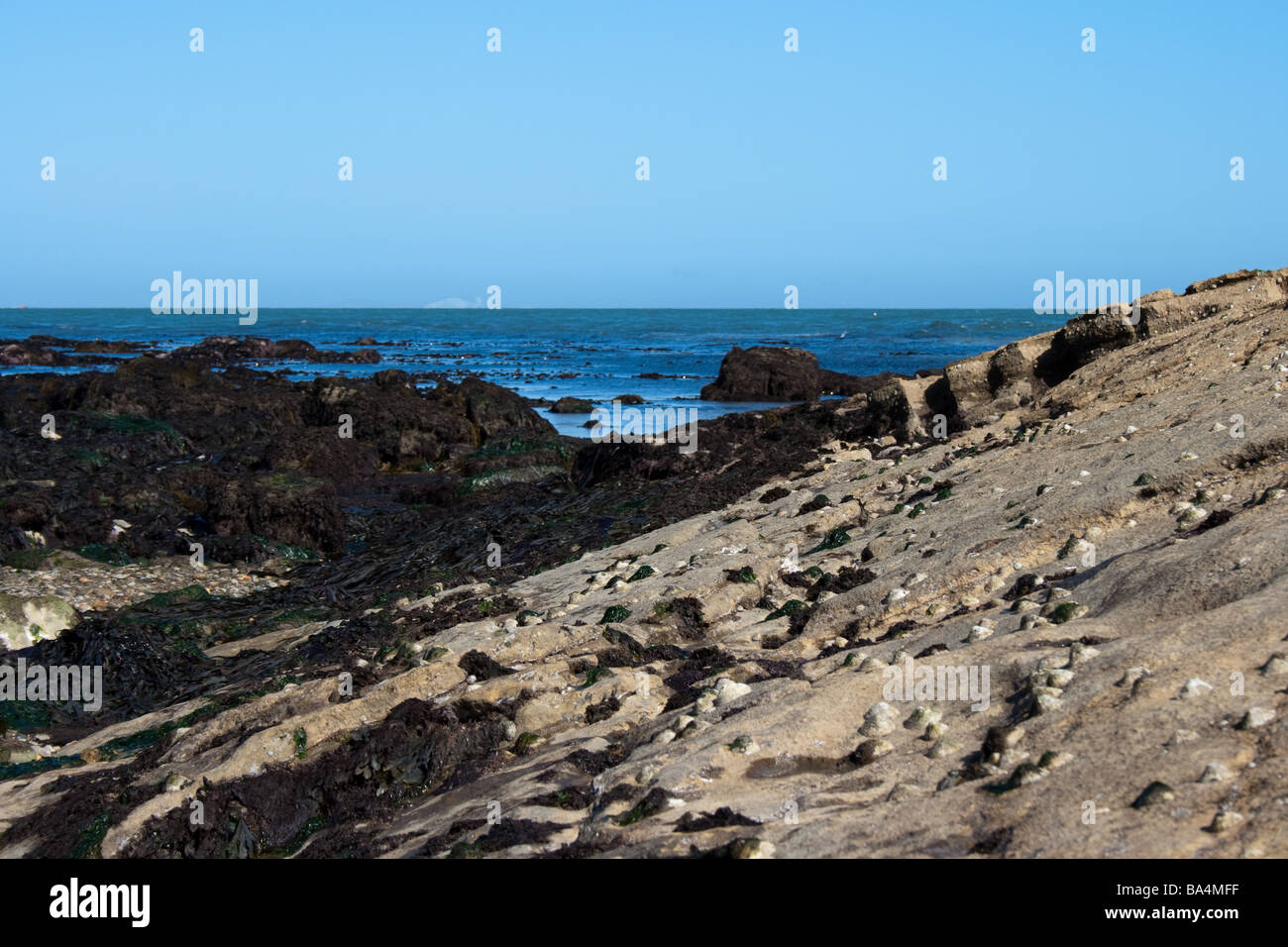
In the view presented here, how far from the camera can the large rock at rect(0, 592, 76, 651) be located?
12852mm

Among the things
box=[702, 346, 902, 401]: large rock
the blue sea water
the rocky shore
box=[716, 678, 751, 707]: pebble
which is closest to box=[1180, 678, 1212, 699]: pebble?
the rocky shore

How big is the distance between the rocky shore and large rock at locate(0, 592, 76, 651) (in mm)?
48

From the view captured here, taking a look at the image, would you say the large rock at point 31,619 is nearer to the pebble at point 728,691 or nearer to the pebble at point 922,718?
the pebble at point 728,691

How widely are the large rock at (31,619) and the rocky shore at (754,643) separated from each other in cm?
5

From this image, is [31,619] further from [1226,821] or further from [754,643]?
[1226,821]

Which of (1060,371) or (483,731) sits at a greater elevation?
(1060,371)

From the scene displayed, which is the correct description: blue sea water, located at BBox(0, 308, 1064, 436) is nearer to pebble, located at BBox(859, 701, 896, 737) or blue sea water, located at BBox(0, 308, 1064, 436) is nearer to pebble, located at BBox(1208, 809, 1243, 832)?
pebble, located at BBox(859, 701, 896, 737)

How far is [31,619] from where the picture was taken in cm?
1314

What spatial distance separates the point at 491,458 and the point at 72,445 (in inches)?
391

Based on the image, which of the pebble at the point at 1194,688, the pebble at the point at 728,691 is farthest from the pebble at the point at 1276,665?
the pebble at the point at 728,691

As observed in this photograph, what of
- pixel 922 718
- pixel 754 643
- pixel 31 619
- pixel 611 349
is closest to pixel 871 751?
pixel 922 718

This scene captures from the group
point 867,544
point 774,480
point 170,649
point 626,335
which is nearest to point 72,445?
point 170,649

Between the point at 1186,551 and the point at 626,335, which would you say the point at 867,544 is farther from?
the point at 626,335

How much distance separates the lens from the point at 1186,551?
7.55 m
